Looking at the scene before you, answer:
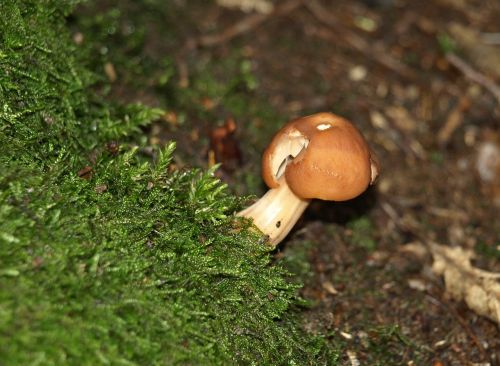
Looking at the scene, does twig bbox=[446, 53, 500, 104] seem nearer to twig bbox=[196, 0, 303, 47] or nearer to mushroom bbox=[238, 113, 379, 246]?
twig bbox=[196, 0, 303, 47]

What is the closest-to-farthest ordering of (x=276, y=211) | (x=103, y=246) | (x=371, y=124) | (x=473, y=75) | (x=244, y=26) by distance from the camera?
(x=103, y=246), (x=276, y=211), (x=371, y=124), (x=244, y=26), (x=473, y=75)

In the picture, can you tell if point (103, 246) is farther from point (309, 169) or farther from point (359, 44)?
point (359, 44)

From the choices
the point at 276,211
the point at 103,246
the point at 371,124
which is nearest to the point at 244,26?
the point at 371,124

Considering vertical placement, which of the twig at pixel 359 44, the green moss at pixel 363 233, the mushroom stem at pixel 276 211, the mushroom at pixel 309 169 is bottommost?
the green moss at pixel 363 233

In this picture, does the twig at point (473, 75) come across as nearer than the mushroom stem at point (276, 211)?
No

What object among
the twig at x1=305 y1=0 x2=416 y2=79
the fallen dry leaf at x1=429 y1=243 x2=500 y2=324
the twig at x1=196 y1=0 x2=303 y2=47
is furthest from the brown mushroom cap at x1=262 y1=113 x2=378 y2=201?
the twig at x1=305 y1=0 x2=416 y2=79

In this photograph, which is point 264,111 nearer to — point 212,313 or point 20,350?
point 212,313

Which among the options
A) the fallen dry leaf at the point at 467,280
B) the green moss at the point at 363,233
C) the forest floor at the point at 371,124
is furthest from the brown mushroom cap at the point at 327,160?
the fallen dry leaf at the point at 467,280

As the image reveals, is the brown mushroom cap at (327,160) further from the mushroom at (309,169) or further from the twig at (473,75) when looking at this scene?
the twig at (473,75)
